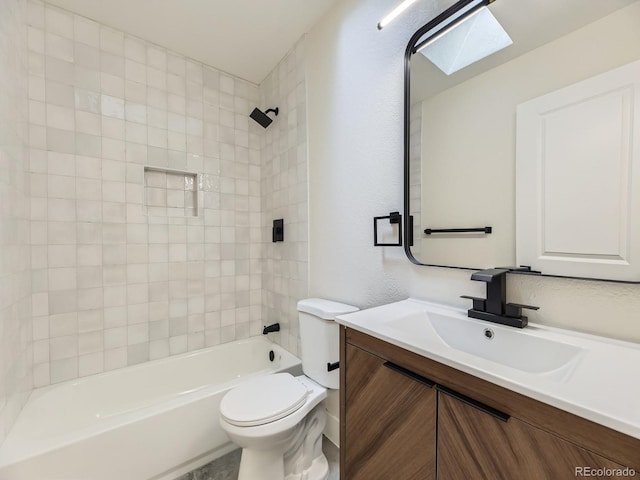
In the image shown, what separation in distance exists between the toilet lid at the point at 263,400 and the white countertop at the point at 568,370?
1.78 ft

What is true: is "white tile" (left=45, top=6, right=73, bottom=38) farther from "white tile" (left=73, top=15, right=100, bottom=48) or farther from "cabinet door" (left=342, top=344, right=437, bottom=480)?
"cabinet door" (left=342, top=344, right=437, bottom=480)

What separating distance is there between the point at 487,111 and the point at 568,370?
888mm

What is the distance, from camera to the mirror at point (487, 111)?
80 centimetres

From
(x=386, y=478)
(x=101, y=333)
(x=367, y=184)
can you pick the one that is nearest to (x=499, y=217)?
(x=367, y=184)

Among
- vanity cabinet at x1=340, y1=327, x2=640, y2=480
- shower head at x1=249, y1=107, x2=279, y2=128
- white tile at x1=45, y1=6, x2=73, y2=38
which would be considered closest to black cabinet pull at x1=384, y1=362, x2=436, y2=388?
vanity cabinet at x1=340, y1=327, x2=640, y2=480

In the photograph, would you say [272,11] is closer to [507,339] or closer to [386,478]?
[507,339]

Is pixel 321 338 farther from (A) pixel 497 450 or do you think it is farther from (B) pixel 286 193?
(B) pixel 286 193

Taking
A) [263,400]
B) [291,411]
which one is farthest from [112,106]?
[291,411]

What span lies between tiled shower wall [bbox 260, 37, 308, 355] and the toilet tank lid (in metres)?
0.34

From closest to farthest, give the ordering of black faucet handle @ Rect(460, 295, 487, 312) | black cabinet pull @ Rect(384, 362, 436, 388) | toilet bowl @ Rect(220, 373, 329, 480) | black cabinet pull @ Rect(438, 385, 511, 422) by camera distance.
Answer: black cabinet pull @ Rect(438, 385, 511, 422)
black cabinet pull @ Rect(384, 362, 436, 388)
black faucet handle @ Rect(460, 295, 487, 312)
toilet bowl @ Rect(220, 373, 329, 480)

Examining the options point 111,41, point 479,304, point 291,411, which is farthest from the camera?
point 111,41

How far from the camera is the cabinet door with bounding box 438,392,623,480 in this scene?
50cm

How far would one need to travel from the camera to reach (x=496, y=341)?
0.89 meters

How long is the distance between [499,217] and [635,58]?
515 millimetres
